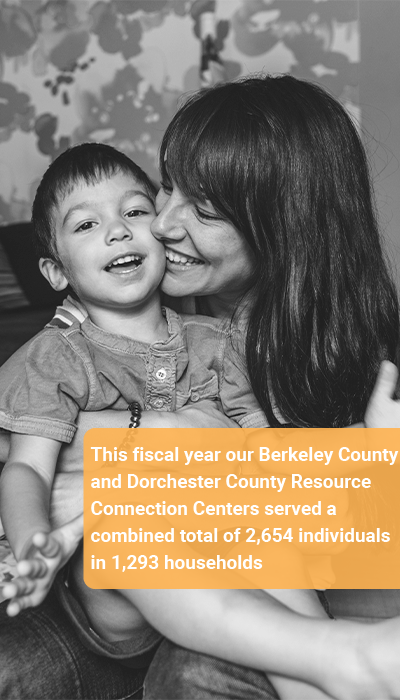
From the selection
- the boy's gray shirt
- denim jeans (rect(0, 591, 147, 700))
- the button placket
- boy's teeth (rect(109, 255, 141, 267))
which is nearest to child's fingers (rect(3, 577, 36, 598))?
denim jeans (rect(0, 591, 147, 700))

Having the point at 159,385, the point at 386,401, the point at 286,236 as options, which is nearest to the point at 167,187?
the point at 286,236

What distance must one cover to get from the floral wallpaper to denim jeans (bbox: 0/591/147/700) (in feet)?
9.59

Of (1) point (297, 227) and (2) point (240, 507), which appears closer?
(2) point (240, 507)

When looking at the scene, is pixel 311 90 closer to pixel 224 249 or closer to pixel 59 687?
pixel 224 249

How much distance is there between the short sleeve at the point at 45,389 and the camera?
3.59 feet

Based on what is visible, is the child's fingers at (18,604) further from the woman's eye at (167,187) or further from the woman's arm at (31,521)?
the woman's eye at (167,187)

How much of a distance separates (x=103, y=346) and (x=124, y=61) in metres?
2.86

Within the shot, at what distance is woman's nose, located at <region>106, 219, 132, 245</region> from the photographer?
3.95 ft

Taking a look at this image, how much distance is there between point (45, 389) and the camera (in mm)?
1122

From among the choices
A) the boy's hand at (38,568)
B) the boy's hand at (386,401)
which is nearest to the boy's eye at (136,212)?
the boy's hand at (386,401)

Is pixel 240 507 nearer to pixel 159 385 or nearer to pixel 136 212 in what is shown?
pixel 159 385

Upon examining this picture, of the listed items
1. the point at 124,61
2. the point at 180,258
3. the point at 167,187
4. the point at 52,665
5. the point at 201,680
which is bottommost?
the point at 52,665

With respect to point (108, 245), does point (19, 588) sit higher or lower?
lower

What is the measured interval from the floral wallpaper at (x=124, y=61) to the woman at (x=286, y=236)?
7.63ft
